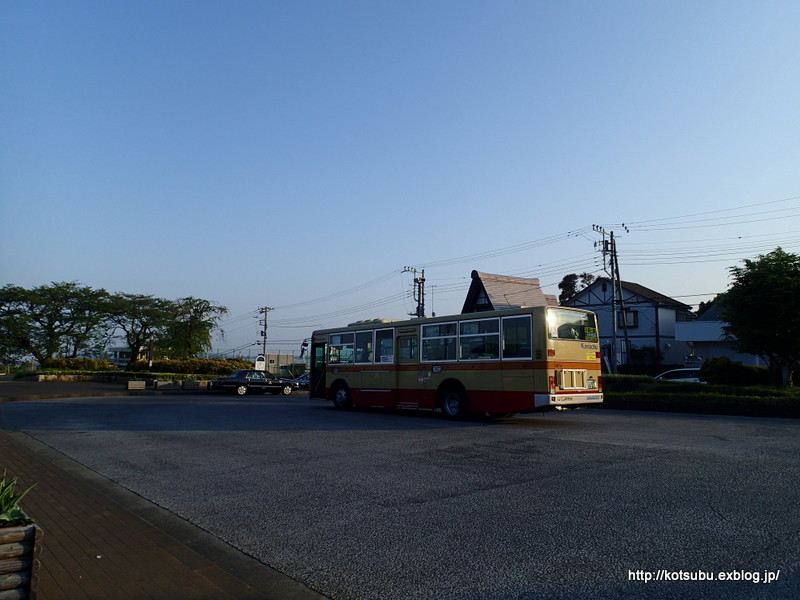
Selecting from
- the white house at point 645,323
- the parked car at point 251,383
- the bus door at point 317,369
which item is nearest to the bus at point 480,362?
the bus door at point 317,369

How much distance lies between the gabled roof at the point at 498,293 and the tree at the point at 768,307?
612 inches

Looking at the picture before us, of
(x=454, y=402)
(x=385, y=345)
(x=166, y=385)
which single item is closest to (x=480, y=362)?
(x=454, y=402)

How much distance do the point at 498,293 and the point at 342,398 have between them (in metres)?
19.7

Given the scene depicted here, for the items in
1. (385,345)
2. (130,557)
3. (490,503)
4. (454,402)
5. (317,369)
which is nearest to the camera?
(130,557)

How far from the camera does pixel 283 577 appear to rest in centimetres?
497

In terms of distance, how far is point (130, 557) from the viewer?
5.41m

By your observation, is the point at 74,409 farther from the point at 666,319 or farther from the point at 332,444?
the point at 666,319

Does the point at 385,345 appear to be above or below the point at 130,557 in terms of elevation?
above

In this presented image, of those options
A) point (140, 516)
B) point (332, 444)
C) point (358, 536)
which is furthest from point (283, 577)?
point (332, 444)

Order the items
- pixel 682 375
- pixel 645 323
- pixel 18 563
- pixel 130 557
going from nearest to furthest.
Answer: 1. pixel 18 563
2. pixel 130 557
3. pixel 682 375
4. pixel 645 323

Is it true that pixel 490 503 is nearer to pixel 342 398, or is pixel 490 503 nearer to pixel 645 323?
pixel 342 398

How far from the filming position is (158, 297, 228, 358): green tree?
53.0 meters

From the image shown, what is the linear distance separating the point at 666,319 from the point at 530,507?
47.3 meters

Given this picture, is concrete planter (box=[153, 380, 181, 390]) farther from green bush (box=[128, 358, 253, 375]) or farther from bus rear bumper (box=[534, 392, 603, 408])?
bus rear bumper (box=[534, 392, 603, 408])
